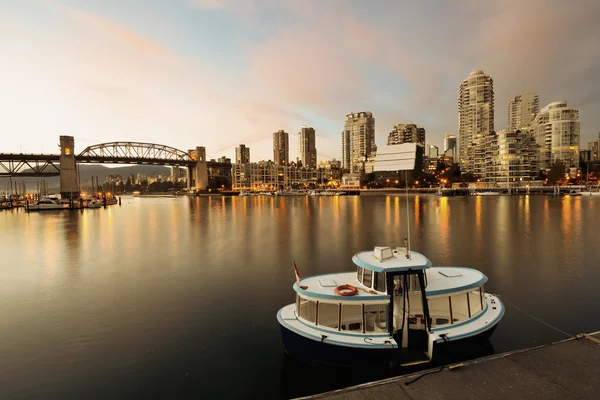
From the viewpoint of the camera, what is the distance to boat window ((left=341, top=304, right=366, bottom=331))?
11219 mm

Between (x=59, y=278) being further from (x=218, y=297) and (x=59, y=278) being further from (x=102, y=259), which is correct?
(x=218, y=297)

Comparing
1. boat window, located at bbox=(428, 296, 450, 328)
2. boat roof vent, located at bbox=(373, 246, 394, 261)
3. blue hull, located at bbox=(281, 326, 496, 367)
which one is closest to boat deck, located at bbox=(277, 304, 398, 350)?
blue hull, located at bbox=(281, 326, 496, 367)

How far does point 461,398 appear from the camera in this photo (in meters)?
7.48

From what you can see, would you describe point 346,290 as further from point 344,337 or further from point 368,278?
point 344,337

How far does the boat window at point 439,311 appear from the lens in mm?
11634

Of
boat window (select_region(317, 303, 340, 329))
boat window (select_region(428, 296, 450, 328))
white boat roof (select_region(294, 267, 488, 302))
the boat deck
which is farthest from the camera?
boat window (select_region(428, 296, 450, 328))

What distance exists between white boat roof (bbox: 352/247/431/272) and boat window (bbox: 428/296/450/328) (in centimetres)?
192

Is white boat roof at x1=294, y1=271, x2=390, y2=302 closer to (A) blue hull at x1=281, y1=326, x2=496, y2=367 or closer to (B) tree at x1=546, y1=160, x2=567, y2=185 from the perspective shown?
(A) blue hull at x1=281, y1=326, x2=496, y2=367

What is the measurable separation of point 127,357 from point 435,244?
108 ft

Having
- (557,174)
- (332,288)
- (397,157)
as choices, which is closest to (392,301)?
(332,288)

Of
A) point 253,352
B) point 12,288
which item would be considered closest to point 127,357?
point 253,352

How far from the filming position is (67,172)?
120m

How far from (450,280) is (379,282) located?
325 cm

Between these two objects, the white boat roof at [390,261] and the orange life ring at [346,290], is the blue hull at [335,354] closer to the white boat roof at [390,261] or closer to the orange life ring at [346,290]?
the orange life ring at [346,290]
